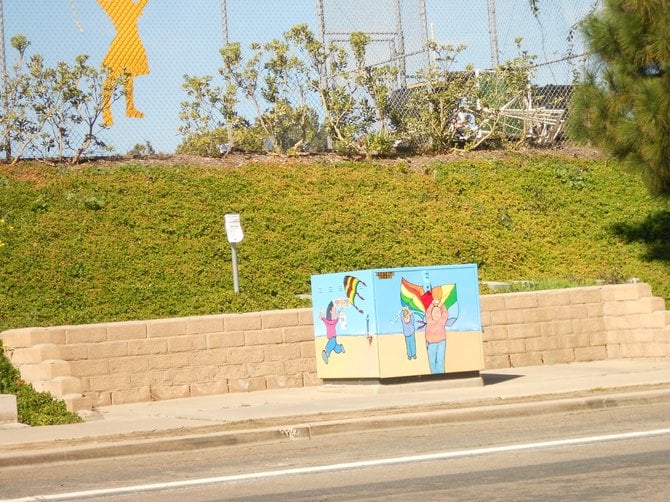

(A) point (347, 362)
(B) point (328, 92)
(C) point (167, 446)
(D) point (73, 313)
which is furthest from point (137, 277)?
(B) point (328, 92)

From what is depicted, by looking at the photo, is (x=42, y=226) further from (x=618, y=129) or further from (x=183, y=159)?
(x=618, y=129)

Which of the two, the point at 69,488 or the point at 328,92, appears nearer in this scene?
the point at 69,488

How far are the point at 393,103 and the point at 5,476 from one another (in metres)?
16.0

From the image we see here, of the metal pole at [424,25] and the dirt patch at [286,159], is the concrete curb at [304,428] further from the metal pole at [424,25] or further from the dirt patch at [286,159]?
the metal pole at [424,25]

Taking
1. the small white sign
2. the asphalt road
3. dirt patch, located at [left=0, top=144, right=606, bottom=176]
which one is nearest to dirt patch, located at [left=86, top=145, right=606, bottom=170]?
dirt patch, located at [left=0, top=144, right=606, bottom=176]

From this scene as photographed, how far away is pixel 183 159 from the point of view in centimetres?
2162

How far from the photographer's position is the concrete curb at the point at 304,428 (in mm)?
10539

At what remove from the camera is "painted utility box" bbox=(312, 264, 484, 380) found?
14016 mm

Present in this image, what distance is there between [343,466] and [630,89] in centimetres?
1259

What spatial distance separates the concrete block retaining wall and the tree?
10.5 feet

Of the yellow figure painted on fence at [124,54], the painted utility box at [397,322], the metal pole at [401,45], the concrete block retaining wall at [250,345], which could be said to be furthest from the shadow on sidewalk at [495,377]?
the metal pole at [401,45]

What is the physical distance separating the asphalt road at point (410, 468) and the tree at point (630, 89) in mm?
8564

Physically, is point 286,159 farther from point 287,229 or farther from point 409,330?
point 409,330

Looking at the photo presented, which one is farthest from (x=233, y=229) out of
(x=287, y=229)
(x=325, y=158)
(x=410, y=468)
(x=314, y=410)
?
(x=410, y=468)
